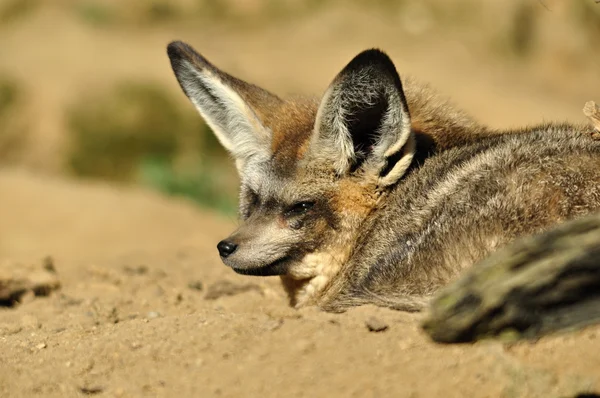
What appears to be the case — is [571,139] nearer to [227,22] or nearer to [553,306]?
[553,306]

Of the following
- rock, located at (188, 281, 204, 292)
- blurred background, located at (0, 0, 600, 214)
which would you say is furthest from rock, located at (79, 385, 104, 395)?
blurred background, located at (0, 0, 600, 214)

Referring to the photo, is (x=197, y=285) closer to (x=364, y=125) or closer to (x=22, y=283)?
(x=22, y=283)

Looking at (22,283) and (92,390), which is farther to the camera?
(22,283)

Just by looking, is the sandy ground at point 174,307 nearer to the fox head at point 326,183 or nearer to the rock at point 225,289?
the rock at point 225,289

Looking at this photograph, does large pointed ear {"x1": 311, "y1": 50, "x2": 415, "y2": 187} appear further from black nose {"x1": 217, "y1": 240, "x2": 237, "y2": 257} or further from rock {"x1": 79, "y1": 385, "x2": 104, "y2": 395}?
rock {"x1": 79, "y1": 385, "x2": 104, "y2": 395}

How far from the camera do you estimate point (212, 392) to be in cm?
359

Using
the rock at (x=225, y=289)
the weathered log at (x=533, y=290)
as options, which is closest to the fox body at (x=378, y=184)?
the rock at (x=225, y=289)

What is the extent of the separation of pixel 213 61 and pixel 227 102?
8.23m

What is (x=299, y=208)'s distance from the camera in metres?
5.24

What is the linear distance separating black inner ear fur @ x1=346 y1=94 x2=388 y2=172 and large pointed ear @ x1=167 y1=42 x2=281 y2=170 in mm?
658

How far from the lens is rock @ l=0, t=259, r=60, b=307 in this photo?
6.28 meters

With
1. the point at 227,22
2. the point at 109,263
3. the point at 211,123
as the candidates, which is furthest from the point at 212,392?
the point at 227,22

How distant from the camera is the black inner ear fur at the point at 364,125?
5094 mm

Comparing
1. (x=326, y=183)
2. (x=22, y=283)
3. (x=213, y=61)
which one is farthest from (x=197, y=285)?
(x=213, y=61)
